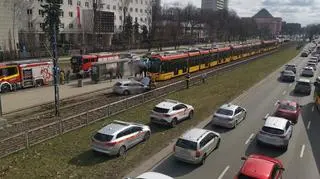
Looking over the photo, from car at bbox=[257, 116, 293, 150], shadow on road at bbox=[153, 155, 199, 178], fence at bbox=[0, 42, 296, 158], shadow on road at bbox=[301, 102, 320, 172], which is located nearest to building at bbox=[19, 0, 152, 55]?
fence at bbox=[0, 42, 296, 158]

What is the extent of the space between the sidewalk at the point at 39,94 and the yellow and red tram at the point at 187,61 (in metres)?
5.99

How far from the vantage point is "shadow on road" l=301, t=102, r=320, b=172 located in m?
20.0

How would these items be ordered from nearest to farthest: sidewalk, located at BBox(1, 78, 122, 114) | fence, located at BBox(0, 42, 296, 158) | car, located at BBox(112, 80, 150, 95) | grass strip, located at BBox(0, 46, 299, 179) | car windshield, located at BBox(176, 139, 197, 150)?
grass strip, located at BBox(0, 46, 299, 179)
car windshield, located at BBox(176, 139, 197, 150)
fence, located at BBox(0, 42, 296, 158)
sidewalk, located at BBox(1, 78, 122, 114)
car, located at BBox(112, 80, 150, 95)

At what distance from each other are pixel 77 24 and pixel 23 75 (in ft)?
204

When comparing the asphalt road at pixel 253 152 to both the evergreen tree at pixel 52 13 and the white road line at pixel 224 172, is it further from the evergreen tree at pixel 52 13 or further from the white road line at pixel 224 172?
the evergreen tree at pixel 52 13

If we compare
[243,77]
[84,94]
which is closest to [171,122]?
[84,94]

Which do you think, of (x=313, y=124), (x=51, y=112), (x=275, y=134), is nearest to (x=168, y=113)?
(x=275, y=134)

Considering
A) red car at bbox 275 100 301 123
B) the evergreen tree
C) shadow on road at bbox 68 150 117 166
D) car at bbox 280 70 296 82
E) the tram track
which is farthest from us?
car at bbox 280 70 296 82

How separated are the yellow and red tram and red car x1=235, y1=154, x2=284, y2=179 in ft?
89.7

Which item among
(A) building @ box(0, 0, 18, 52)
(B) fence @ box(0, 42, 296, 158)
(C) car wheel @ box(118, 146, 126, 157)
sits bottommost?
(C) car wheel @ box(118, 146, 126, 157)

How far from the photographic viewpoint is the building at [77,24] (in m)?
83.9

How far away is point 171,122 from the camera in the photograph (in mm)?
23156

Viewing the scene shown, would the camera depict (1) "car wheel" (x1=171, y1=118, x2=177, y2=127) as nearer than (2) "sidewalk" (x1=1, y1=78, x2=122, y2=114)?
Yes

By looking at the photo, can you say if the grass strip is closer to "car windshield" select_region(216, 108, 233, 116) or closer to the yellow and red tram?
"car windshield" select_region(216, 108, 233, 116)
